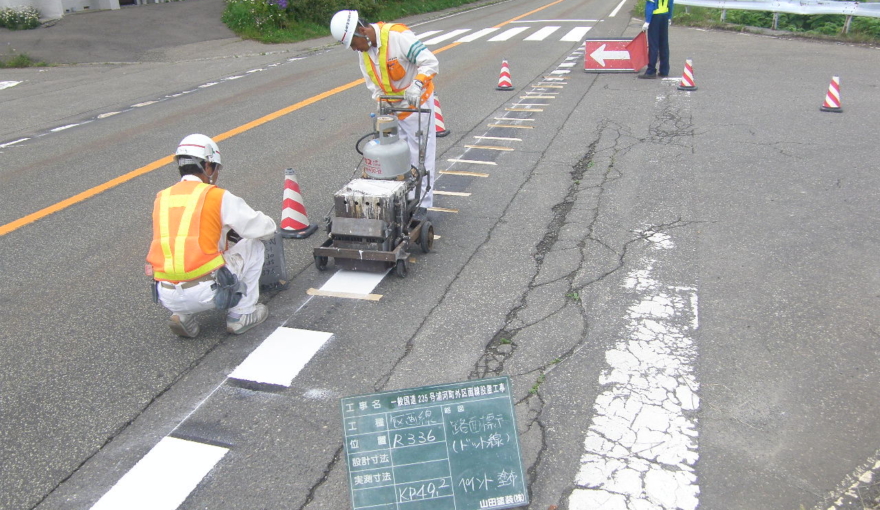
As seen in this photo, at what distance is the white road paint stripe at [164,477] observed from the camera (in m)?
3.35

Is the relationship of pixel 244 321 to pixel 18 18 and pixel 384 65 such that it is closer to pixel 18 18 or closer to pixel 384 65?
pixel 384 65

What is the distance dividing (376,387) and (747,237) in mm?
3872

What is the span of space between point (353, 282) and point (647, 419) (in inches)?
104

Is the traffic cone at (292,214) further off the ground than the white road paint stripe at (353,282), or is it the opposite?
the traffic cone at (292,214)

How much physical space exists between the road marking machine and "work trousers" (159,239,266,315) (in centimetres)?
71

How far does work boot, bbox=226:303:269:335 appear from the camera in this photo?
4.81 m

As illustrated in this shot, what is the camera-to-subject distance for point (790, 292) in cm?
518

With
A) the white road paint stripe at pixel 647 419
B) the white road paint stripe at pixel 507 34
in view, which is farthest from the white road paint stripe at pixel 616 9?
the white road paint stripe at pixel 647 419

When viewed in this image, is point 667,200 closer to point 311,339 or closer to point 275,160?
point 311,339

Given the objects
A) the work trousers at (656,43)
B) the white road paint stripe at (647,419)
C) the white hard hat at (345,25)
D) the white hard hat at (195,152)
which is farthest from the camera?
the work trousers at (656,43)

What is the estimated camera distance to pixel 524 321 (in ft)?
15.9

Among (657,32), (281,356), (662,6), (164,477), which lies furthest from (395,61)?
(657,32)

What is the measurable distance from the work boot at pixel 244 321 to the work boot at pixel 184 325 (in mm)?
228

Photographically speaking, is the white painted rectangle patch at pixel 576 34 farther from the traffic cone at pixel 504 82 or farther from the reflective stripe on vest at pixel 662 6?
the traffic cone at pixel 504 82
